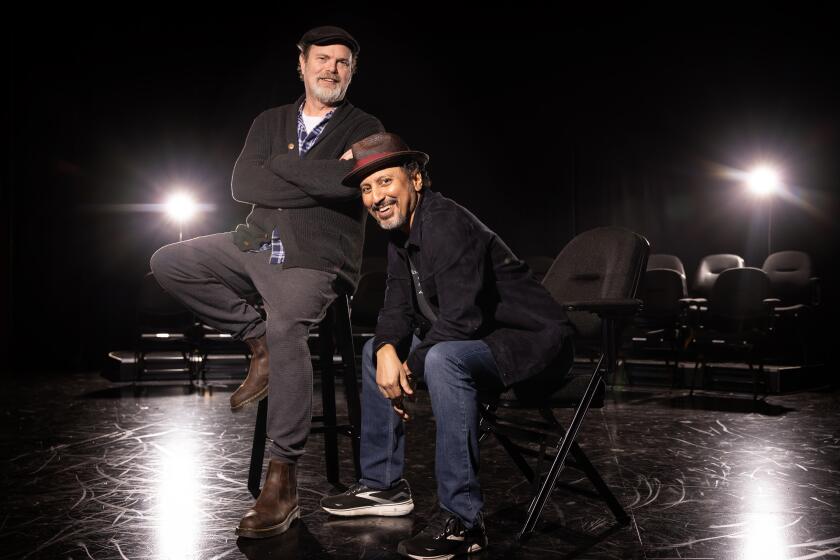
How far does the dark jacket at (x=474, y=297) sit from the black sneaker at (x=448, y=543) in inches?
17.1

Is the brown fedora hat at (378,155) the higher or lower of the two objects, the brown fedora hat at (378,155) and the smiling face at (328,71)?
the lower

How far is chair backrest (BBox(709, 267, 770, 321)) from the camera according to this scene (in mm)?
6137

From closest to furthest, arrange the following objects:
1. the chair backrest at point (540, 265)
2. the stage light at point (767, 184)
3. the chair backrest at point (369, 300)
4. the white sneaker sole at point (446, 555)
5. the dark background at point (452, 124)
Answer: the white sneaker sole at point (446, 555) < the chair backrest at point (369, 300) < the chair backrest at point (540, 265) < the dark background at point (452, 124) < the stage light at point (767, 184)

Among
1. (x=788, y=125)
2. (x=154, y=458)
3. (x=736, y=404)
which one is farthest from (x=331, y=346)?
(x=788, y=125)

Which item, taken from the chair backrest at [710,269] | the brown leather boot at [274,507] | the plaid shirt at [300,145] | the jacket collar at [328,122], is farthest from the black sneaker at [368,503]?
the chair backrest at [710,269]

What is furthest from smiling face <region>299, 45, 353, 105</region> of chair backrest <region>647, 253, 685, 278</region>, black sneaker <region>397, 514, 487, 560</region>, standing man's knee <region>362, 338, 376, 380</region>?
chair backrest <region>647, 253, 685, 278</region>

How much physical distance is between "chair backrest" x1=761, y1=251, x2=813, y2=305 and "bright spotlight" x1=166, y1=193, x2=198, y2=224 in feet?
21.3

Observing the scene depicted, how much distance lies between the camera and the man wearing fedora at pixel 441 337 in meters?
2.07

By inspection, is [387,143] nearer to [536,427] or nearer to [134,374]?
[536,427]

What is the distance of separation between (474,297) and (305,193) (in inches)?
28.4

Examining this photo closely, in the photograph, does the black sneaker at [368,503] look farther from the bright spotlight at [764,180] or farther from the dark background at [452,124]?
the bright spotlight at [764,180]

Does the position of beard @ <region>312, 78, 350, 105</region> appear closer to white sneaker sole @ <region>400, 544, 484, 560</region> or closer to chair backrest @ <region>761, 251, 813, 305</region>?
white sneaker sole @ <region>400, 544, 484, 560</region>

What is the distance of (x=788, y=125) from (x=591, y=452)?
7414 mm

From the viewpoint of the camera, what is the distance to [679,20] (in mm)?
9227
